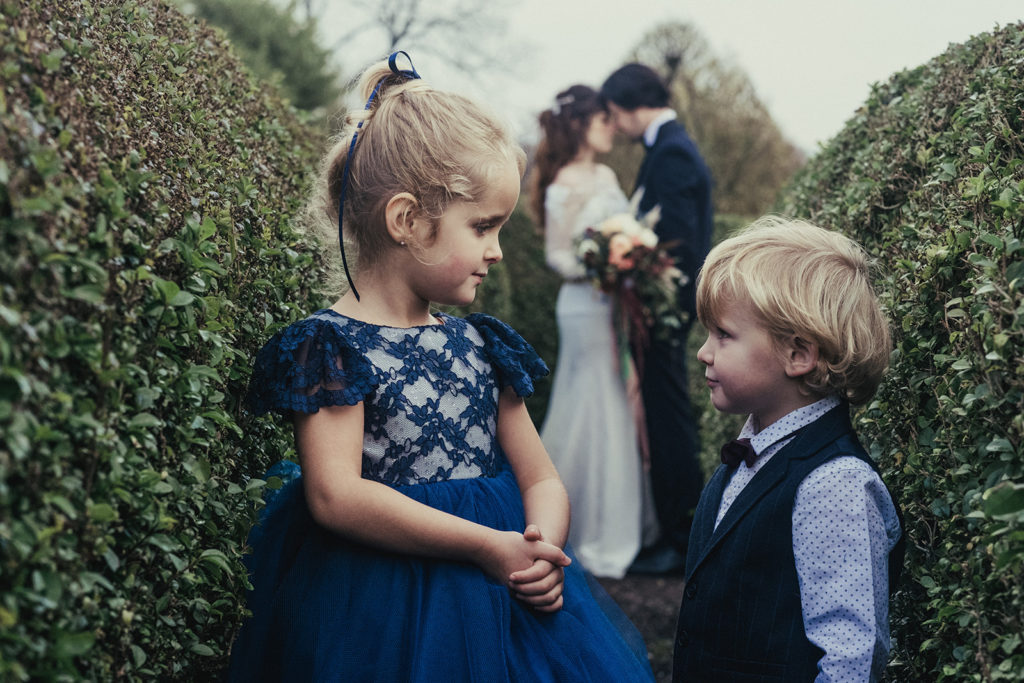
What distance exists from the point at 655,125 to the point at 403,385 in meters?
4.66

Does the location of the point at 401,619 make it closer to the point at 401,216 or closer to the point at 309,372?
the point at 309,372

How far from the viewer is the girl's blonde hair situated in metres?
2.39

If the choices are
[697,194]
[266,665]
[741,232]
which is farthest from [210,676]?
[697,194]

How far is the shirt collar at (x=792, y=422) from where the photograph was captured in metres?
2.41

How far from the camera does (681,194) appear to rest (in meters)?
6.30

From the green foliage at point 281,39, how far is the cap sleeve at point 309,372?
12.2 m

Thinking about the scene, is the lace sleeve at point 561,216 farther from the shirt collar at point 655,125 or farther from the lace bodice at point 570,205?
the shirt collar at point 655,125

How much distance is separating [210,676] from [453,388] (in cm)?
88

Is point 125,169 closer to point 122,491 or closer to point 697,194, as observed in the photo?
point 122,491

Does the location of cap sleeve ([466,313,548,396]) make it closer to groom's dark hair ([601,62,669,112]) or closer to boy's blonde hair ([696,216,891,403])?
boy's blonde hair ([696,216,891,403])

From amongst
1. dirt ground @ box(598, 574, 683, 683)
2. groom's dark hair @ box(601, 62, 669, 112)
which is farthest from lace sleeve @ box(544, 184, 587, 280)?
dirt ground @ box(598, 574, 683, 683)

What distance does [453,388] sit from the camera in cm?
240

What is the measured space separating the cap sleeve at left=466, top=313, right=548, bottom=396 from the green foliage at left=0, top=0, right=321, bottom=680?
0.55 meters

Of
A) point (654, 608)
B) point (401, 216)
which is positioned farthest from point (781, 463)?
point (654, 608)
